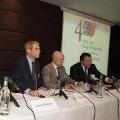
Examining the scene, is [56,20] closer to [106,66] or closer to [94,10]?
[94,10]

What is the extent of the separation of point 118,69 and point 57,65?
4934 millimetres

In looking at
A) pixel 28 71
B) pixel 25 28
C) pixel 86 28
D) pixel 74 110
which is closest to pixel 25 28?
pixel 25 28

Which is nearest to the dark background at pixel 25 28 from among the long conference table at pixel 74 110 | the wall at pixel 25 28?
the wall at pixel 25 28

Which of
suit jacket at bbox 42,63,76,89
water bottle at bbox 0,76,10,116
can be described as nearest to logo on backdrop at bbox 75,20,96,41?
suit jacket at bbox 42,63,76,89

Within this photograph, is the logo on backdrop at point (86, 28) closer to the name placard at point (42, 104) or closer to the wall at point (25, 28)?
the wall at point (25, 28)

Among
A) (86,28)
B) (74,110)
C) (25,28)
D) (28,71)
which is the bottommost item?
(74,110)

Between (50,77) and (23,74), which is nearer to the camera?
(23,74)

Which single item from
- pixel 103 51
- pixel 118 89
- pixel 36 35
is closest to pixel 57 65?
pixel 118 89

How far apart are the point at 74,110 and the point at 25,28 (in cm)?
287

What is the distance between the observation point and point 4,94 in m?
Result: 1.83

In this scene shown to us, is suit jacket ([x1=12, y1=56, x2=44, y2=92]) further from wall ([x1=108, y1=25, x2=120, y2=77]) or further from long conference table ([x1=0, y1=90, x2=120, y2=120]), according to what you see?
wall ([x1=108, y1=25, x2=120, y2=77])

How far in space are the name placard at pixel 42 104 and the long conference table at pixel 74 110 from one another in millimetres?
30

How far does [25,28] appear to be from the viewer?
4.71 m

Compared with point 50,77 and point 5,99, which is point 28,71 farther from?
point 5,99
